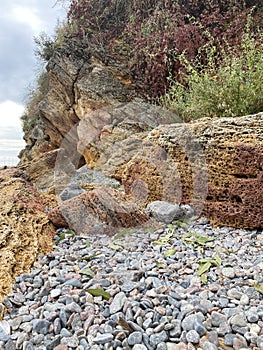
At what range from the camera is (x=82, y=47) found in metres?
6.56

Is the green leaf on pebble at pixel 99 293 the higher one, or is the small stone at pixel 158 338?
the green leaf on pebble at pixel 99 293

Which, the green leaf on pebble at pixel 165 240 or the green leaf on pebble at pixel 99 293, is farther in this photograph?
the green leaf on pebble at pixel 165 240

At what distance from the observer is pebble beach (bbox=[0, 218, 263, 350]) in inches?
52.6

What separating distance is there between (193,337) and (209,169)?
1.68m

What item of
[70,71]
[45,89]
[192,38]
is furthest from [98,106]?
[45,89]

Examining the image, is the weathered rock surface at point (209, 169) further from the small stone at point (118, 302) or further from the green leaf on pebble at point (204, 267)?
the small stone at point (118, 302)

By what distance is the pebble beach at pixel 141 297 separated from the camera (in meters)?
1.34

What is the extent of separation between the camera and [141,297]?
1590 mm

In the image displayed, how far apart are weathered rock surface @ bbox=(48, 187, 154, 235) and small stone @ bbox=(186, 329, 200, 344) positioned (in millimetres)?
1270

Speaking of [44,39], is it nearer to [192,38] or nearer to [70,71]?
[70,71]

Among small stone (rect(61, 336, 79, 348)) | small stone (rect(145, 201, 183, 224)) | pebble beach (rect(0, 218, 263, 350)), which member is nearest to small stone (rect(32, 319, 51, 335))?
pebble beach (rect(0, 218, 263, 350))

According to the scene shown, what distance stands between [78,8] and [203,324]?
7.44 meters

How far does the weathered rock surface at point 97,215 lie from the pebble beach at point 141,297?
0.20 meters

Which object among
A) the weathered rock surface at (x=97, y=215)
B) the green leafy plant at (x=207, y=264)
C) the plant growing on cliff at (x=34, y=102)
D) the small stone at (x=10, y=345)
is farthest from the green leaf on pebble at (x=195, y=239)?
the plant growing on cliff at (x=34, y=102)
